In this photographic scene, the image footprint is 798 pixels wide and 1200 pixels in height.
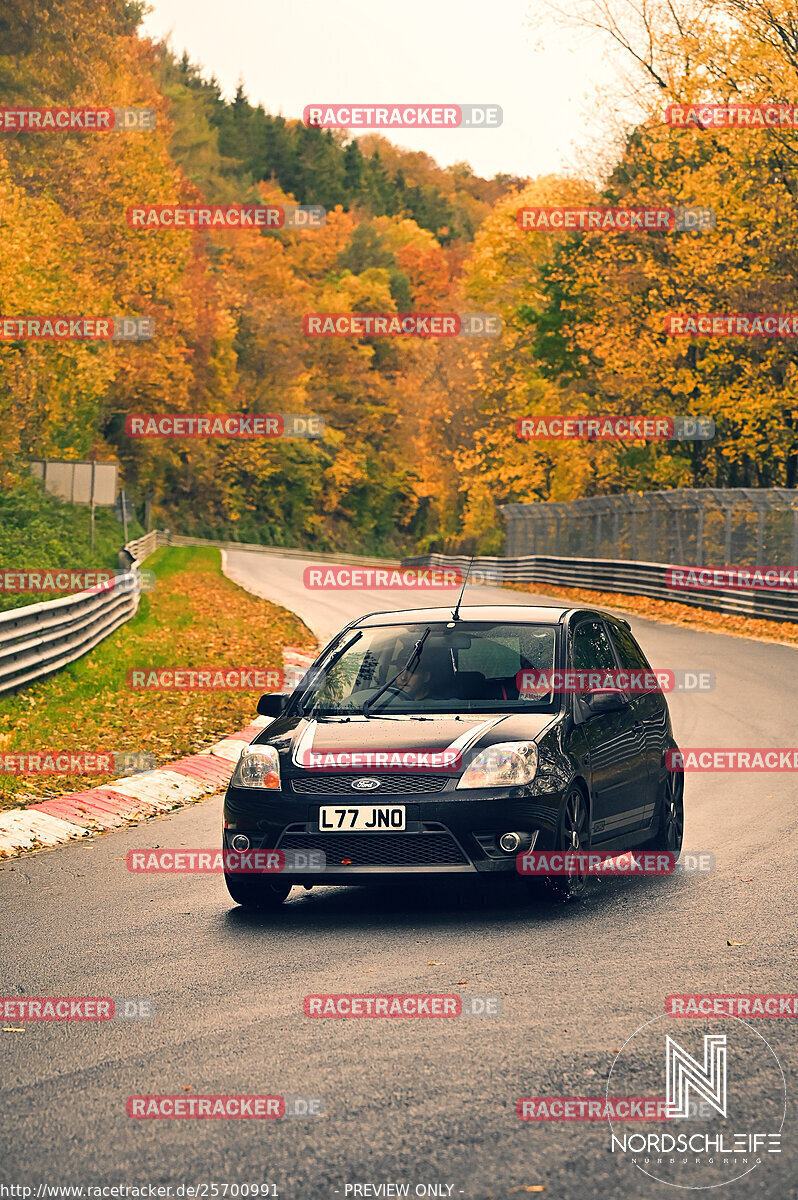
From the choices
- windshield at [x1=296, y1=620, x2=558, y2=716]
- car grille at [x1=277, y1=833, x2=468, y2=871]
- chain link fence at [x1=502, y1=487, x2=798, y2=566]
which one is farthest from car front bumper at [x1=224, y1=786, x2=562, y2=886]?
chain link fence at [x1=502, y1=487, x2=798, y2=566]

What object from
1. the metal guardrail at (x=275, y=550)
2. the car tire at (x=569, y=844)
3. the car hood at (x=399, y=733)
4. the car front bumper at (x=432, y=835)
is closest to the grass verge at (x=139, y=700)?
the car hood at (x=399, y=733)

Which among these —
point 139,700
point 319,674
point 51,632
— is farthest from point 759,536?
point 319,674

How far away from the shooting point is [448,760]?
25.8ft

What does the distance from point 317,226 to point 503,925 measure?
120760 mm

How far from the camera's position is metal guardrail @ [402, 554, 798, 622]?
30.6 metres

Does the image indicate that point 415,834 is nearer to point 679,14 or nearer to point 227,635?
point 227,635

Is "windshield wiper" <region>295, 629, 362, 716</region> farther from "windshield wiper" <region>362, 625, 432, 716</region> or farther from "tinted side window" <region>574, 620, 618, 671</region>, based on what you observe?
"tinted side window" <region>574, 620, 618, 671</region>

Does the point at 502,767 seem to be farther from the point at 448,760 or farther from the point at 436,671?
the point at 436,671

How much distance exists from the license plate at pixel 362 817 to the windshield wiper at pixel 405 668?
0.94 meters

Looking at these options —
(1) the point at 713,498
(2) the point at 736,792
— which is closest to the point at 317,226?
(1) the point at 713,498

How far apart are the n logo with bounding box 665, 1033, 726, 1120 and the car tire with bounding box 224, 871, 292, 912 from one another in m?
3.11

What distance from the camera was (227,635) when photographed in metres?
27.5

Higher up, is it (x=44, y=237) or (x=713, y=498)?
(x=44, y=237)

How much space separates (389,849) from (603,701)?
5.89 ft
